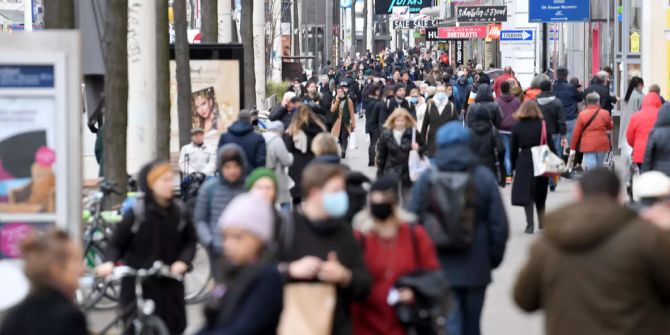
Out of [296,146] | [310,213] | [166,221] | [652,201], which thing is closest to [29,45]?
[166,221]

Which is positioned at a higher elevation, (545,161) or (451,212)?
(451,212)

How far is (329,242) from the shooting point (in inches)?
300

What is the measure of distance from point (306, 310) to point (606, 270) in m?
1.48

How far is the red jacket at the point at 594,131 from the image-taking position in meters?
22.4

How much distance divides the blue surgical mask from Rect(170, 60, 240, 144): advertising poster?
17838 millimetres

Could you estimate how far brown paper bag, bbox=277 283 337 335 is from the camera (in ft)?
24.6

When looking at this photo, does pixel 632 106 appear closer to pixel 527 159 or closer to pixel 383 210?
pixel 527 159

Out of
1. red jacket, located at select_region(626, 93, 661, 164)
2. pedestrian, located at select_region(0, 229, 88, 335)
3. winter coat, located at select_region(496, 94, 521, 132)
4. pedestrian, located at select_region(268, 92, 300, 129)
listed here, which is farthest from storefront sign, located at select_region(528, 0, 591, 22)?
pedestrian, located at select_region(0, 229, 88, 335)

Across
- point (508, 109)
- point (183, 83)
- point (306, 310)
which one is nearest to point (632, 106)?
point (508, 109)

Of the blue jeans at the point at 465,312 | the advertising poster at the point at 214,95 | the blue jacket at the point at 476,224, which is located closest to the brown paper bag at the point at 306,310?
the blue jacket at the point at 476,224

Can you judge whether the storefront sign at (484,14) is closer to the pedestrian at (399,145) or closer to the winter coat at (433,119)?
the winter coat at (433,119)

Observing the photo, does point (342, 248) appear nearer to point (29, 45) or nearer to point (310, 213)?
point (310, 213)

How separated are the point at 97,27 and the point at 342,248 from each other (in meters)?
8.60

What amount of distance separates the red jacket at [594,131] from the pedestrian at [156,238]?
1309 centimetres
